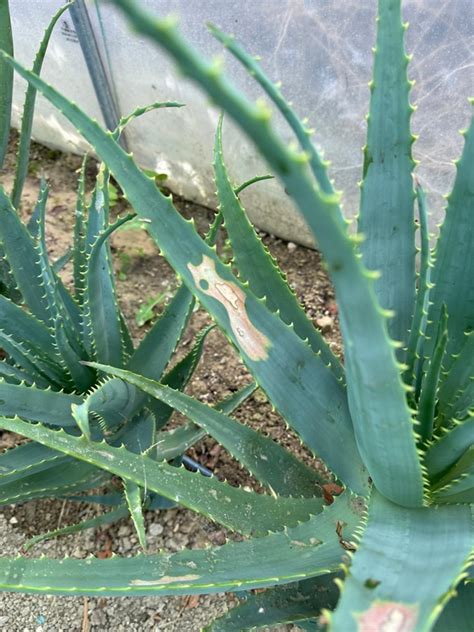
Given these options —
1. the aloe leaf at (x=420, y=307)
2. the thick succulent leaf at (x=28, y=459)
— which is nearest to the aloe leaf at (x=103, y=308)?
the thick succulent leaf at (x=28, y=459)

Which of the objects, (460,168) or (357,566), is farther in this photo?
(460,168)

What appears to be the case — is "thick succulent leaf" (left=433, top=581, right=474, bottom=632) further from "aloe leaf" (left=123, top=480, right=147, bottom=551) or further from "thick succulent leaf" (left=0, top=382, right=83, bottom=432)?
"thick succulent leaf" (left=0, top=382, right=83, bottom=432)

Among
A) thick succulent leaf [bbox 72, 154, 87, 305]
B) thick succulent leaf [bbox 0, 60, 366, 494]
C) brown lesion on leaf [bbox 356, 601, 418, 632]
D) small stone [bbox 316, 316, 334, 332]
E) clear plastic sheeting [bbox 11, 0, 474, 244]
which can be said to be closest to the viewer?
brown lesion on leaf [bbox 356, 601, 418, 632]

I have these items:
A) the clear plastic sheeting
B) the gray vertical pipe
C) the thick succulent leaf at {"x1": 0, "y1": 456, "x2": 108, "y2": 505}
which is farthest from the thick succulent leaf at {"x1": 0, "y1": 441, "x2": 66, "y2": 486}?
the gray vertical pipe

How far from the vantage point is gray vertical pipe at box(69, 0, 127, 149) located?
71.0 inches

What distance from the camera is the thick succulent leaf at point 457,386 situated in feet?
2.67

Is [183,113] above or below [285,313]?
above

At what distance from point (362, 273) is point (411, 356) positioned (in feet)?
1.38

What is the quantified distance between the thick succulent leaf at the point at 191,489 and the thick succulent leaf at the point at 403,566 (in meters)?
0.18

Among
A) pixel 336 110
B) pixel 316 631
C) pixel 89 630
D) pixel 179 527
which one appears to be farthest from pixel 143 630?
pixel 336 110

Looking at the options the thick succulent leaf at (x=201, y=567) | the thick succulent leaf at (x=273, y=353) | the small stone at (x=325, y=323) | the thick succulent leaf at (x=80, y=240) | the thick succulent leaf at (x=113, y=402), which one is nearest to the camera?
the thick succulent leaf at (x=273, y=353)

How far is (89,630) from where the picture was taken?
1263mm

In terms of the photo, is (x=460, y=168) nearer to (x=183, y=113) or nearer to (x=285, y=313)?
(x=285, y=313)

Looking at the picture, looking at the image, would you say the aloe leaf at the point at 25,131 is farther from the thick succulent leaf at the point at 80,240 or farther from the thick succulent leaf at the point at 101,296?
the thick succulent leaf at the point at 101,296
